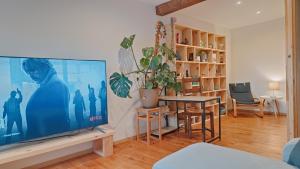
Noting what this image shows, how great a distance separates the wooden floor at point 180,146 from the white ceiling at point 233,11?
2.46m

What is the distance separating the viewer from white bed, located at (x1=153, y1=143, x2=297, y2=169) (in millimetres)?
1389

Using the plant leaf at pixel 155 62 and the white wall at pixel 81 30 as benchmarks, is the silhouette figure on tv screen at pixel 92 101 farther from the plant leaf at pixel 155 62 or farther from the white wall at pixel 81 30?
the plant leaf at pixel 155 62

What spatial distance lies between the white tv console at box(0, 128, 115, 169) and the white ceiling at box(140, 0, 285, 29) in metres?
2.49

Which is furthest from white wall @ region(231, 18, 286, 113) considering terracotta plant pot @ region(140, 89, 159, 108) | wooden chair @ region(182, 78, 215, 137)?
terracotta plant pot @ region(140, 89, 159, 108)

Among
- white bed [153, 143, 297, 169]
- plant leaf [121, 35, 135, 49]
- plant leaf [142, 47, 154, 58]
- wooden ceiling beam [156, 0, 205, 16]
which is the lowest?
white bed [153, 143, 297, 169]

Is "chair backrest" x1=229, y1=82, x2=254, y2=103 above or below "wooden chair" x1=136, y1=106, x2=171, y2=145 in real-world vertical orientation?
above

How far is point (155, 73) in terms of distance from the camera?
3.51 m

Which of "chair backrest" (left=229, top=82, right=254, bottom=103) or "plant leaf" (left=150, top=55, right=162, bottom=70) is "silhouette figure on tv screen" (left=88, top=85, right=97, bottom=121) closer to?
"plant leaf" (left=150, top=55, right=162, bottom=70)

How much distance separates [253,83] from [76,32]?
5000 mm

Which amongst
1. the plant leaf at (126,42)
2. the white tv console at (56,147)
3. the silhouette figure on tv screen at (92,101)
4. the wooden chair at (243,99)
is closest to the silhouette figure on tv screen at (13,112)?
the white tv console at (56,147)

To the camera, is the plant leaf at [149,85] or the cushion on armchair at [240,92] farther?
the cushion on armchair at [240,92]

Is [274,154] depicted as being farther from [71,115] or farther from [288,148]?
[71,115]

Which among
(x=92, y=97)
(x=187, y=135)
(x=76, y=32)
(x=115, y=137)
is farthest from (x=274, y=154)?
(x=76, y=32)

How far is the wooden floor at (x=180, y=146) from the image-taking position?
262 centimetres
